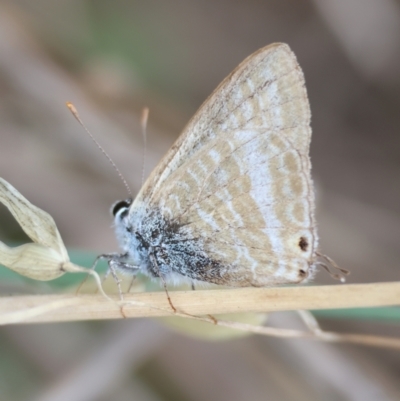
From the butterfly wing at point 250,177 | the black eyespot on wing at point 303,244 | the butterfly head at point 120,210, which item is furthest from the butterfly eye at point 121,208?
the black eyespot on wing at point 303,244

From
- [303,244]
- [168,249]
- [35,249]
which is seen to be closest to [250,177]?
[303,244]

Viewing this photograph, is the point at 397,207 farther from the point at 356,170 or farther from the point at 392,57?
the point at 392,57

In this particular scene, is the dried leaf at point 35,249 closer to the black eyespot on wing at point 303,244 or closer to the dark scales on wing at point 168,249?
the dark scales on wing at point 168,249

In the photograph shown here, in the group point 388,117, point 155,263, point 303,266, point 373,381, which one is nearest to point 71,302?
point 155,263

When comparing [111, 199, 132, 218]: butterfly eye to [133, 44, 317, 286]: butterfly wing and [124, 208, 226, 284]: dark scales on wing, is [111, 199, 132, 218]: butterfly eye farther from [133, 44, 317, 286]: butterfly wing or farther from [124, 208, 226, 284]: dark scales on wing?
[133, 44, 317, 286]: butterfly wing

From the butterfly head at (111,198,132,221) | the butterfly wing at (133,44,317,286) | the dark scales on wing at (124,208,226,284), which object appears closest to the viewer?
the butterfly wing at (133,44,317,286)

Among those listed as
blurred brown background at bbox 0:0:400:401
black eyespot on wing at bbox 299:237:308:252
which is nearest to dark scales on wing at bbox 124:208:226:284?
black eyespot on wing at bbox 299:237:308:252
